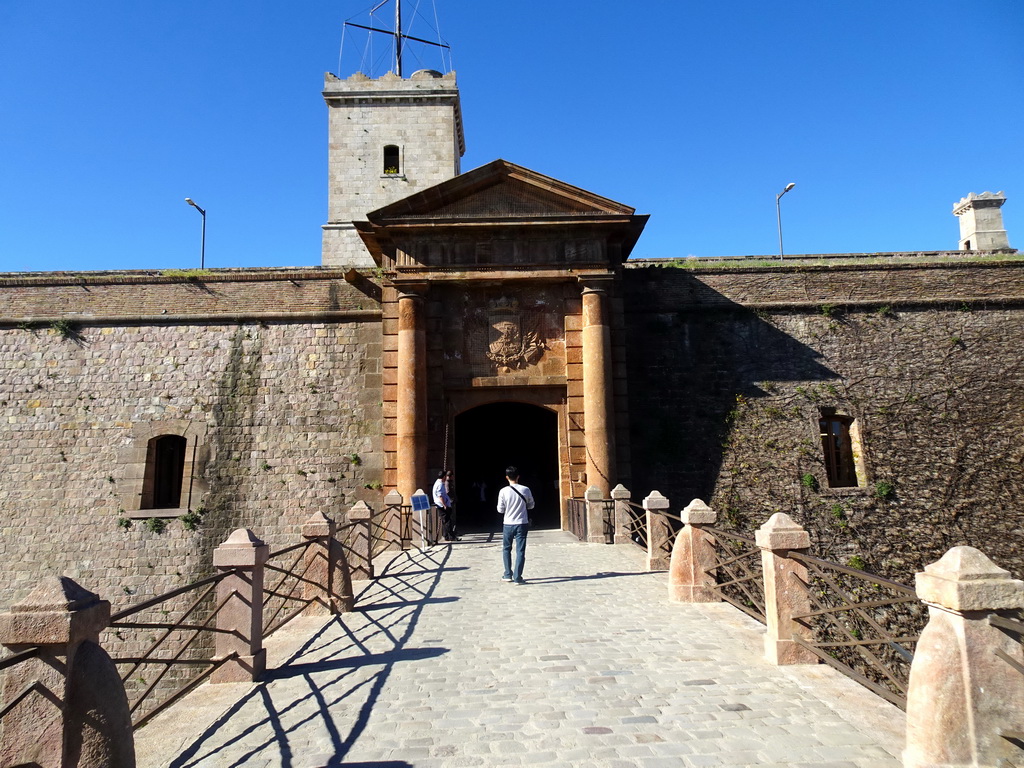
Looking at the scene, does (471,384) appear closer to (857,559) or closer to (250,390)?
(250,390)

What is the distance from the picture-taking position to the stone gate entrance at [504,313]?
15.2m

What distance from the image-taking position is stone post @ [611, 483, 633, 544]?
1323cm

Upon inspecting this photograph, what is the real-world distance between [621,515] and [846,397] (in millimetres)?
7653

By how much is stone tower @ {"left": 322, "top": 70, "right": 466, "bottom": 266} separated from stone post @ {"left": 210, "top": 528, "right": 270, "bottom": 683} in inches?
847

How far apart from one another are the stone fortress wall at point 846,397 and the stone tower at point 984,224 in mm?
5934

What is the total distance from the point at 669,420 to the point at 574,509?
12.5 ft

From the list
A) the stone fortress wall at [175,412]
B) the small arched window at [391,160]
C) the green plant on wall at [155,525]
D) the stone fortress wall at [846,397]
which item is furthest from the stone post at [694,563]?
the small arched window at [391,160]

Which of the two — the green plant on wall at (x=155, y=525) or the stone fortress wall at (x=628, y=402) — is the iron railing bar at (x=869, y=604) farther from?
the green plant on wall at (x=155, y=525)

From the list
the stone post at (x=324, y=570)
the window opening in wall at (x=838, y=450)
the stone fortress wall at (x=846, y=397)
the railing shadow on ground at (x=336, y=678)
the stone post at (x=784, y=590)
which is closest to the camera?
the railing shadow on ground at (x=336, y=678)

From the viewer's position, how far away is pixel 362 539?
35.9ft

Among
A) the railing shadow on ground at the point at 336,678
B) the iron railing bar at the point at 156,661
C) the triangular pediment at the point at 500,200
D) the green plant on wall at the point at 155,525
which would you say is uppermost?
the triangular pediment at the point at 500,200

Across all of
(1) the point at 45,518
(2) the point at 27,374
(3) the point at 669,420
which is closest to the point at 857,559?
(3) the point at 669,420

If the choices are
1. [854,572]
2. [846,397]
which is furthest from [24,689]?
[846,397]

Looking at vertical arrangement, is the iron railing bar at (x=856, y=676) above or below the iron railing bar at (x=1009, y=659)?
below
